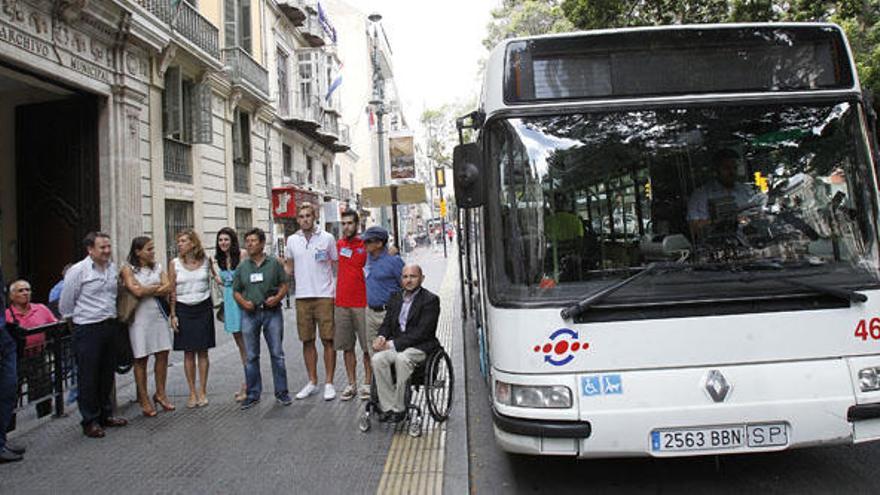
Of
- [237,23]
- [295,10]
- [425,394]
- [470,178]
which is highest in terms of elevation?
[295,10]

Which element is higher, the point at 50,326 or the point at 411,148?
the point at 411,148

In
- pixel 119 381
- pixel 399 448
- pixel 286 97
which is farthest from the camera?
pixel 286 97

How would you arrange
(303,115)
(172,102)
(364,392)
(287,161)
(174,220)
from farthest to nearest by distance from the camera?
1. (303,115)
2. (287,161)
3. (174,220)
4. (172,102)
5. (364,392)

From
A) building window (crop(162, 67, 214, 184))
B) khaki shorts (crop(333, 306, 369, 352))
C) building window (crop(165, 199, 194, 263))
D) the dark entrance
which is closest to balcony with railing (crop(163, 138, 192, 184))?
building window (crop(162, 67, 214, 184))

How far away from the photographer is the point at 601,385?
3.34 metres

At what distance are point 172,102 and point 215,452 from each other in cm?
1047

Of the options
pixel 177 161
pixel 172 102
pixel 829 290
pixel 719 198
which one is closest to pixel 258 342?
pixel 719 198

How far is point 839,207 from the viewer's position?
3.55m

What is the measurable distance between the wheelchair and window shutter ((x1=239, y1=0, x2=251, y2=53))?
16356 mm

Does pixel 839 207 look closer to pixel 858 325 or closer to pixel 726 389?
pixel 858 325

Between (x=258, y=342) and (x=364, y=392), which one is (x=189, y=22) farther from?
(x=364, y=392)

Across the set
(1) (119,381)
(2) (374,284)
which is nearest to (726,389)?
(2) (374,284)

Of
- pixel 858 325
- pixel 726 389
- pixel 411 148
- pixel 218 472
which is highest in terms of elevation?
pixel 411 148

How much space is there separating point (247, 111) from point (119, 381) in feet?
42.0
